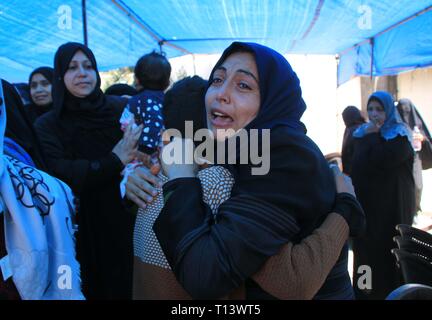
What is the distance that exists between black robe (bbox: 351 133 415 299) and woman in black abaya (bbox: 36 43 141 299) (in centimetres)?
229

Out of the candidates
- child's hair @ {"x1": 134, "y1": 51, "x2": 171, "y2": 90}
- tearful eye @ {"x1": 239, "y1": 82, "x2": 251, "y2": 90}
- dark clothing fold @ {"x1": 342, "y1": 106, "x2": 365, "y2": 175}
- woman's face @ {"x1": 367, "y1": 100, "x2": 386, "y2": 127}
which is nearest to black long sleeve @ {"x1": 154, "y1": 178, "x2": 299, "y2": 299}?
tearful eye @ {"x1": 239, "y1": 82, "x2": 251, "y2": 90}

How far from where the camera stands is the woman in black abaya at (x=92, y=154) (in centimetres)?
235

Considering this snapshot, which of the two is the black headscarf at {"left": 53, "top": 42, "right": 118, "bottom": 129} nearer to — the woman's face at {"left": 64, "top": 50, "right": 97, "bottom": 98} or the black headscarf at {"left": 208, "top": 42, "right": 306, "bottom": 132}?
the woman's face at {"left": 64, "top": 50, "right": 97, "bottom": 98}

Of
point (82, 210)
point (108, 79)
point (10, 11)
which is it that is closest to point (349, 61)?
point (10, 11)

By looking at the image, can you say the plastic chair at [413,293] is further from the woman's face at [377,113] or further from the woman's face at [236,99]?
the woman's face at [377,113]

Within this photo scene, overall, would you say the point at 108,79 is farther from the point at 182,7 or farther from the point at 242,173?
the point at 242,173

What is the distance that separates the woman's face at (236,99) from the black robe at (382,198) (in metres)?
2.74

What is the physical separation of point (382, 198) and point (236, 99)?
2949mm

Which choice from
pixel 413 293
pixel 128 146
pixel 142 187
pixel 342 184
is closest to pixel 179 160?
pixel 142 187

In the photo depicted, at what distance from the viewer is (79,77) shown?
2443 millimetres

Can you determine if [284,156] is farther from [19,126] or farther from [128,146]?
[128,146]

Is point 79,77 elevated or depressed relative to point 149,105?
elevated

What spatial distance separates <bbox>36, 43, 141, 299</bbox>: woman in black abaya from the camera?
2.35 meters

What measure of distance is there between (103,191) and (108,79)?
57.8 feet
